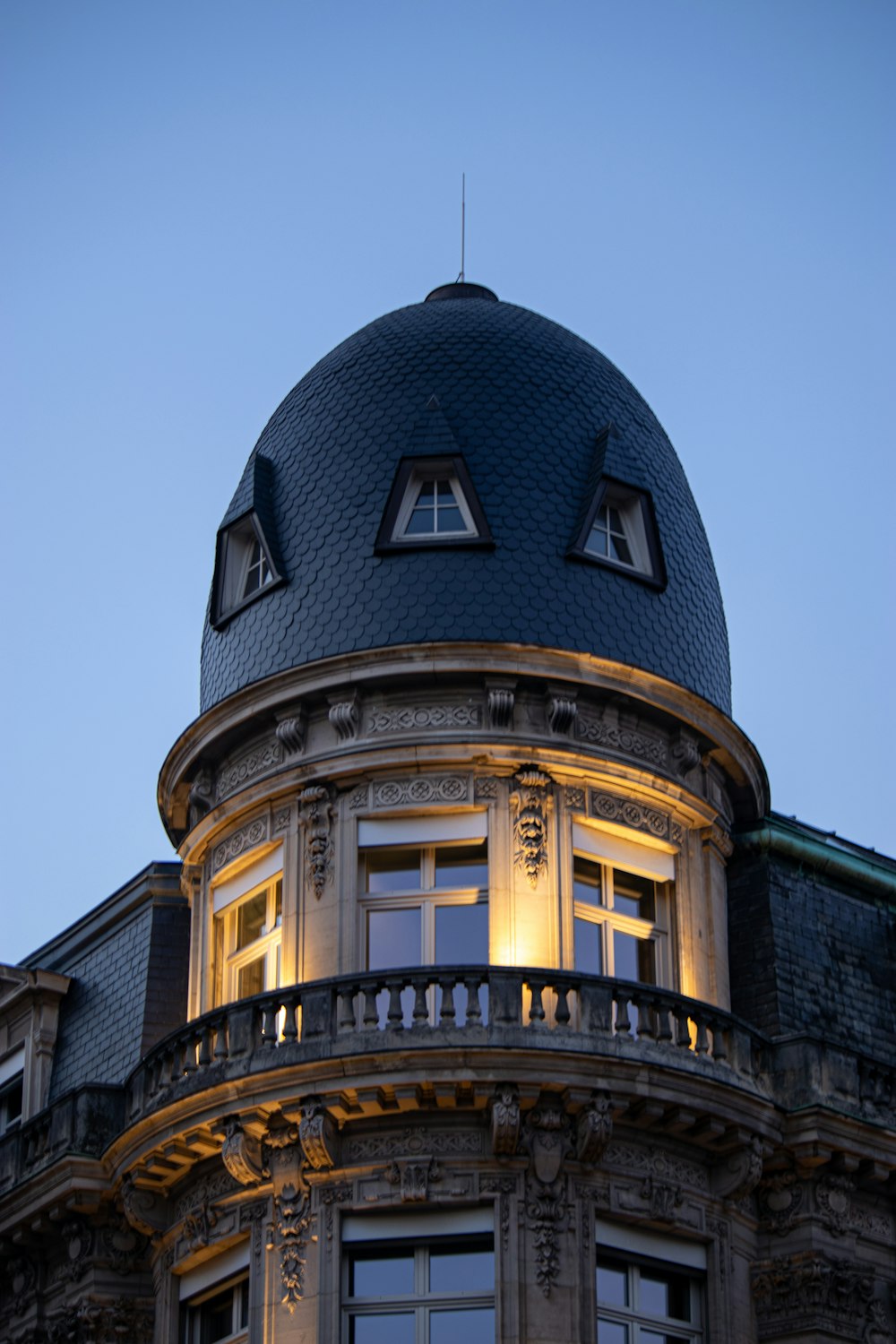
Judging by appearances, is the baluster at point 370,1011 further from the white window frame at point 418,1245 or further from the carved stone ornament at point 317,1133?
the white window frame at point 418,1245

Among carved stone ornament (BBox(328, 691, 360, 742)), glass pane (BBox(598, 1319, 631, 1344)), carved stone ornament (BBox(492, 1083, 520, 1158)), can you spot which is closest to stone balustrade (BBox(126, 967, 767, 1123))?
carved stone ornament (BBox(492, 1083, 520, 1158))

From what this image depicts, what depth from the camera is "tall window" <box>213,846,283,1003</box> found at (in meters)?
37.0

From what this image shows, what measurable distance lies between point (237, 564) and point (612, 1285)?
42.1 feet

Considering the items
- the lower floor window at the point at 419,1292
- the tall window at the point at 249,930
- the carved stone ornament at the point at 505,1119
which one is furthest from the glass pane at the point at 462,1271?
the tall window at the point at 249,930

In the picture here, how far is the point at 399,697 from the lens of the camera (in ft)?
121

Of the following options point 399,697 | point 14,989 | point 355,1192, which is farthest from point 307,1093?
point 14,989

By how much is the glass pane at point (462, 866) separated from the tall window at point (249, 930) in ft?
7.56

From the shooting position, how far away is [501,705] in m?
36.2

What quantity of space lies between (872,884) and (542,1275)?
984 centimetres

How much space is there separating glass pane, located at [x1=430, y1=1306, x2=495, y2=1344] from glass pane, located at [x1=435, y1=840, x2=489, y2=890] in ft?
19.0

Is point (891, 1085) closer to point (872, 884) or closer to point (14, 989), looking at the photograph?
point (872, 884)

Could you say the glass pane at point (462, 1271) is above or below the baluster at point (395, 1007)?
below

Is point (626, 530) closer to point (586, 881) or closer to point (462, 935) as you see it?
point (586, 881)

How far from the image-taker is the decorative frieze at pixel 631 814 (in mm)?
36625
